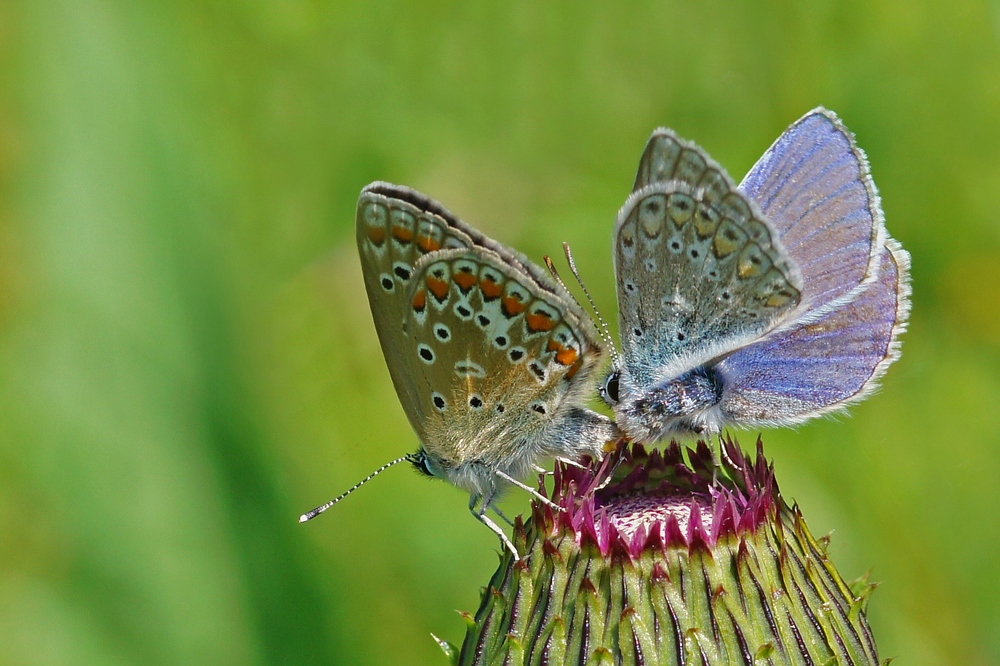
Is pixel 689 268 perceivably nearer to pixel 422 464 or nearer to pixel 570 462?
pixel 570 462

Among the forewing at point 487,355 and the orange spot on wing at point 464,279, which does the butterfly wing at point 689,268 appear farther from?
the orange spot on wing at point 464,279

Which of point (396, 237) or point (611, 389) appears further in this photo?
point (611, 389)

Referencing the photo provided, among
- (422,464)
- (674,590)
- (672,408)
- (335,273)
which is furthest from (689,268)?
(335,273)

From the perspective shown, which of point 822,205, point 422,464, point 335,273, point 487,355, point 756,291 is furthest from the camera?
point 335,273

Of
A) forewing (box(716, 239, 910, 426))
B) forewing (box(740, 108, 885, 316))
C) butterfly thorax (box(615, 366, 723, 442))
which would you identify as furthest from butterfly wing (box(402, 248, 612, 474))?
forewing (box(740, 108, 885, 316))

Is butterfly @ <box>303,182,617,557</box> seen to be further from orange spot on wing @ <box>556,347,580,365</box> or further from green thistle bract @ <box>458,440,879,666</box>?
green thistle bract @ <box>458,440,879,666</box>

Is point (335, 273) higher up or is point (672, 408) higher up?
point (335, 273)

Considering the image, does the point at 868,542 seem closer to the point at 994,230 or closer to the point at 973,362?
the point at 973,362
